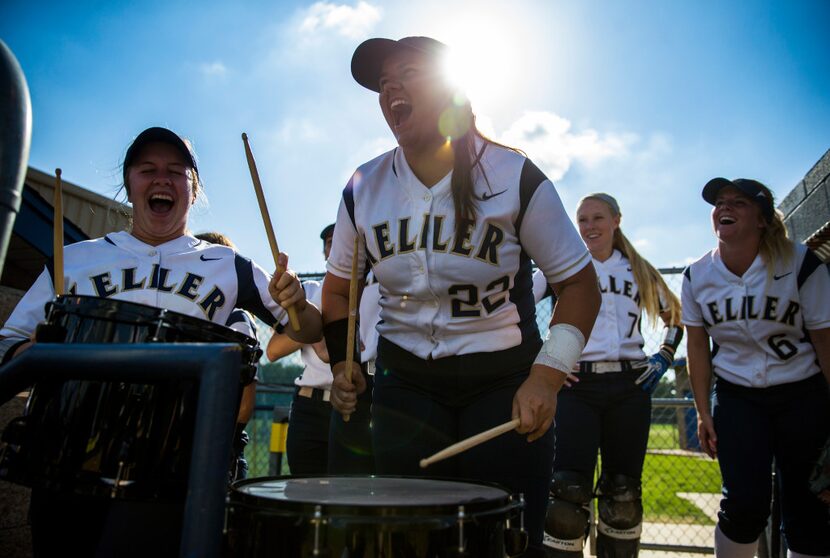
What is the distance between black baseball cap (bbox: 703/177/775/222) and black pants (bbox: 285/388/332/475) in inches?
117

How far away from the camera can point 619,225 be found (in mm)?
4793

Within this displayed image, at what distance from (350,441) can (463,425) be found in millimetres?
1391

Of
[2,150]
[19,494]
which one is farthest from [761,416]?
[19,494]

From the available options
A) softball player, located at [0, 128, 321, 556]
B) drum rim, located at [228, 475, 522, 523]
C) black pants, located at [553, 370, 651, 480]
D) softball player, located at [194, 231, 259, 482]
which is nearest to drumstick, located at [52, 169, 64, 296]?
softball player, located at [0, 128, 321, 556]

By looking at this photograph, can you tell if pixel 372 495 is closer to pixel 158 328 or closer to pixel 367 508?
pixel 367 508

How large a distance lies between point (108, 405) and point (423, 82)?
57.9 inches

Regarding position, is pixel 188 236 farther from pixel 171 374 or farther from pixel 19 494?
pixel 19 494

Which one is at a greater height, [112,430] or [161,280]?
[161,280]

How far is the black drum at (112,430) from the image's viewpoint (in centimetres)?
156

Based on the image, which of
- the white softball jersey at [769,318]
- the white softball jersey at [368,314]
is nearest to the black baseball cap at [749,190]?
the white softball jersey at [769,318]

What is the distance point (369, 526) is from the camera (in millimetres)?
1326

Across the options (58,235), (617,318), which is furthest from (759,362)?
(58,235)

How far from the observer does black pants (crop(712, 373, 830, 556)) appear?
132 inches

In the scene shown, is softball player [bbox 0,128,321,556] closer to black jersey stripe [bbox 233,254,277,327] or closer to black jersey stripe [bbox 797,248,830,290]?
black jersey stripe [bbox 233,254,277,327]
